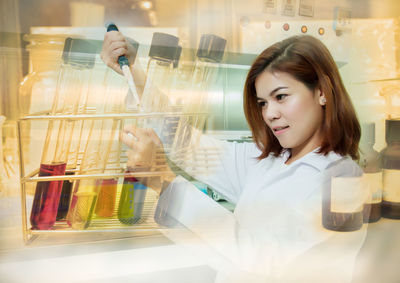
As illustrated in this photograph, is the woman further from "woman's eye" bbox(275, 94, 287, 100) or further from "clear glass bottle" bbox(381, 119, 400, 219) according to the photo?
"clear glass bottle" bbox(381, 119, 400, 219)

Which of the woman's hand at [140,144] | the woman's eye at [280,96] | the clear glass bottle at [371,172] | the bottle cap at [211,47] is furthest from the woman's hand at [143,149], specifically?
the clear glass bottle at [371,172]

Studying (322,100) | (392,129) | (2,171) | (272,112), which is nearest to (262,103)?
(272,112)

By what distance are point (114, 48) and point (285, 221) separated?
62 centimetres

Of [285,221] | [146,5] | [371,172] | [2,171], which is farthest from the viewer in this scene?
[371,172]

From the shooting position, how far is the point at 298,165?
37.0 inches

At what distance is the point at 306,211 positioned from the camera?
89cm

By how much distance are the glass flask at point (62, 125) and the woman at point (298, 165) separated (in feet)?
0.68

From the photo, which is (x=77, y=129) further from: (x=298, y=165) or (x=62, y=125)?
(x=298, y=165)

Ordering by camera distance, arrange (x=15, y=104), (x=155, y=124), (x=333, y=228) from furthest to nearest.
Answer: (x=333, y=228), (x=155, y=124), (x=15, y=104)

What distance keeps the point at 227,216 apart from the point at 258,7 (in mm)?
580

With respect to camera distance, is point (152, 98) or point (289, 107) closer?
point (152, 98)

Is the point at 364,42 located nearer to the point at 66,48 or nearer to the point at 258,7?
the point at 258,7

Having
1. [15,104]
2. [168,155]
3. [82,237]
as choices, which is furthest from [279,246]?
[15,104]

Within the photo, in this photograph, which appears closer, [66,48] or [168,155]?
[66,48]
